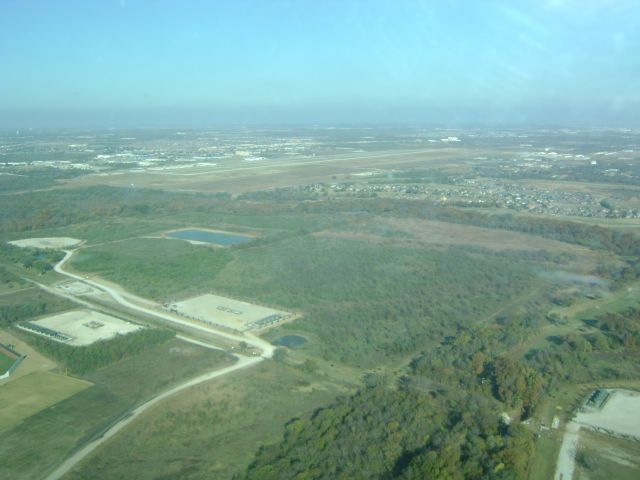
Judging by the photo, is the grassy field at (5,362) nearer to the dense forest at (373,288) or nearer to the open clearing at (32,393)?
the open clearing at (32,393)

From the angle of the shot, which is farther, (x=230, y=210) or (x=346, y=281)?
(x=230, y=210)

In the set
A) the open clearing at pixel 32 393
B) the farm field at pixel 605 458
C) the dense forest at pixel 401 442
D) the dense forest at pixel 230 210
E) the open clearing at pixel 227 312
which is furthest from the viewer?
the dense forest at pixel 230 210

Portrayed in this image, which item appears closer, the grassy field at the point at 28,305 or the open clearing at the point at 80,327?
the open clearing at the point at 80,327

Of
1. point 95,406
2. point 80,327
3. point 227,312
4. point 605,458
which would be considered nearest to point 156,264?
point 227,312

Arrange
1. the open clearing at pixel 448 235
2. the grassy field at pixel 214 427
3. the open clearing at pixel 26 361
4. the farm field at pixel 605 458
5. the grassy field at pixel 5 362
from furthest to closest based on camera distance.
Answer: the open clearing at pixel 448 235 < the grassy field at pixel 5 362 < the open clearing at pixel 26 361 < the grassy field at pixel 214 427 < the farm field at pixel 605 458

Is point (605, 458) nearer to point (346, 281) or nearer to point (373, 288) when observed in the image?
point (373, 288)

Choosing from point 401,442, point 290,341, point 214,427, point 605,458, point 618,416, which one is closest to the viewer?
point 605,458

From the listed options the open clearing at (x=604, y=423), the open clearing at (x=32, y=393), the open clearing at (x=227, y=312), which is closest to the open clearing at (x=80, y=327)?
the open clearing at (x=227, y=312)
